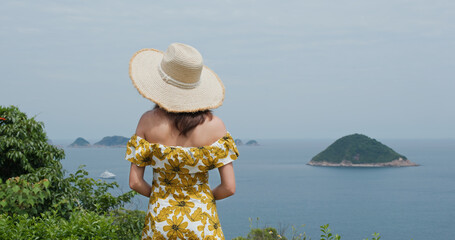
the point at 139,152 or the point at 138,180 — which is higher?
the point at 139,152

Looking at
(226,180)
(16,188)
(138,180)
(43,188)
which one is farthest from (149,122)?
(43,188)

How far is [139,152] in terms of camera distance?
2326mm

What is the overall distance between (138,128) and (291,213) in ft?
219

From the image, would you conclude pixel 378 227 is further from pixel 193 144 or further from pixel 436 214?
pixel 193 144

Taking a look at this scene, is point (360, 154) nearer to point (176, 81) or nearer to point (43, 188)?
point (43, 188)

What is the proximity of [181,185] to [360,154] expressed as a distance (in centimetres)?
10186

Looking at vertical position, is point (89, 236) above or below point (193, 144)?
below

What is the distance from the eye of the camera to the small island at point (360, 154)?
9619 cm

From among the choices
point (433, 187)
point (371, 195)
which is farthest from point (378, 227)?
point (433, 187)

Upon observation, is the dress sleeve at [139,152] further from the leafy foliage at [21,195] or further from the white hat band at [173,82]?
the leafy foliage at [21,195]

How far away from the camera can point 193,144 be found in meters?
2.34

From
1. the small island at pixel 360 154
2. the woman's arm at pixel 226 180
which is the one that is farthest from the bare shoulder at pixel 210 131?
the small island at pixel 360 154

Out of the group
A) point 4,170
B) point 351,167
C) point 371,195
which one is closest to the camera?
point 4,170

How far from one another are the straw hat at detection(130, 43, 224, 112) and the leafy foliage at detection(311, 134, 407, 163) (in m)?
96.6
